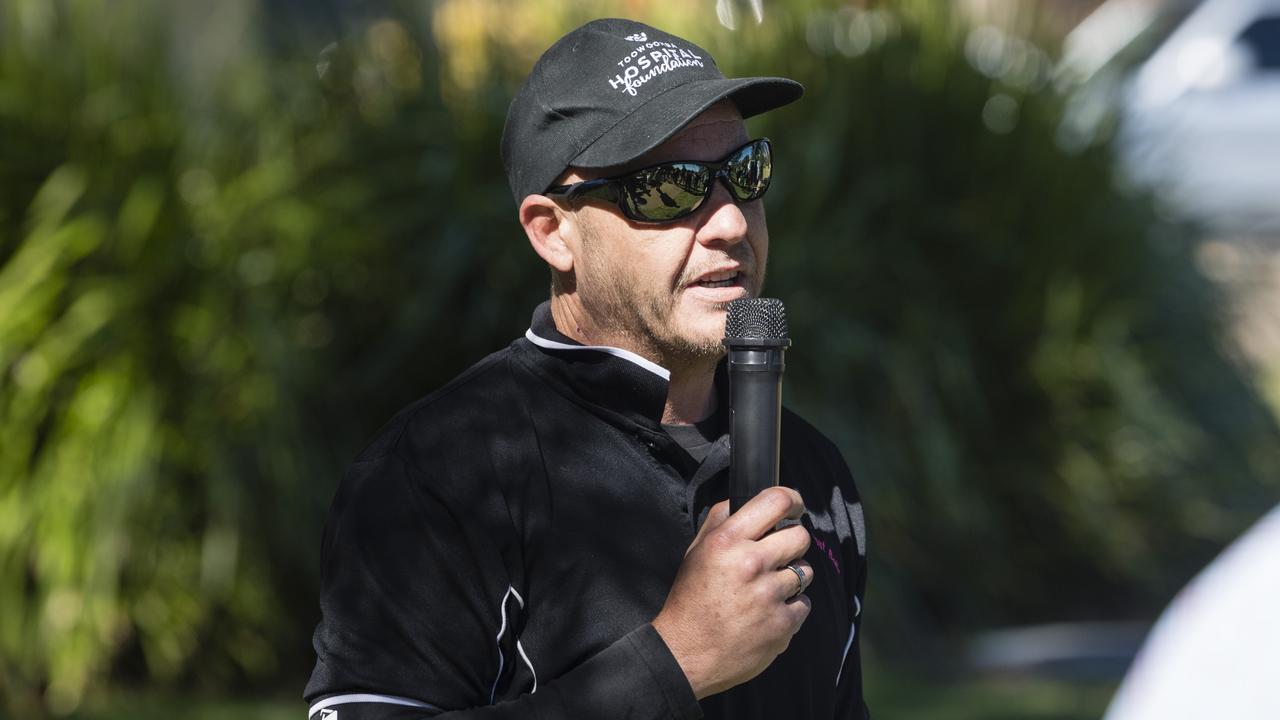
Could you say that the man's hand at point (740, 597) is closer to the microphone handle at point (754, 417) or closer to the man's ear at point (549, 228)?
the microphone handle at point (754, 417)

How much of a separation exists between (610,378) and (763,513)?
0.48m

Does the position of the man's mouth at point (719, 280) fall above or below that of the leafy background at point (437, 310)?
above

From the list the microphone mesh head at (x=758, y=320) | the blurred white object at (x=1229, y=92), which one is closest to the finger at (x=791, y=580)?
the microphone mesh head at (x=758, y=320)

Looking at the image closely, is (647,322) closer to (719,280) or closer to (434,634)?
(719,280)

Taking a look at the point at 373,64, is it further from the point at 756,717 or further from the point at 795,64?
the point at 756,717

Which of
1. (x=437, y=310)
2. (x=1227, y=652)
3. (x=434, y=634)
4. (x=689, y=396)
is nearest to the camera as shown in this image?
(x=1227, y=652)

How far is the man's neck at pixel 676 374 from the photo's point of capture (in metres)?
2.62

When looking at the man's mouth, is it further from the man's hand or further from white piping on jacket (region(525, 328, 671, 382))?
the man's hand

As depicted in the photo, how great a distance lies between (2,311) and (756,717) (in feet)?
16.7

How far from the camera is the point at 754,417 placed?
2287mm

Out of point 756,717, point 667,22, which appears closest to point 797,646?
point 756,717

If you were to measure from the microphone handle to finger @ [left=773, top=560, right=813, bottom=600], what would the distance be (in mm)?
125

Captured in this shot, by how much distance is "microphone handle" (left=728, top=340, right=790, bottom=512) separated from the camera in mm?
2264

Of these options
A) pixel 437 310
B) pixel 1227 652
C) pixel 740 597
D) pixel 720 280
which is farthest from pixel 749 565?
pixel 437 310
